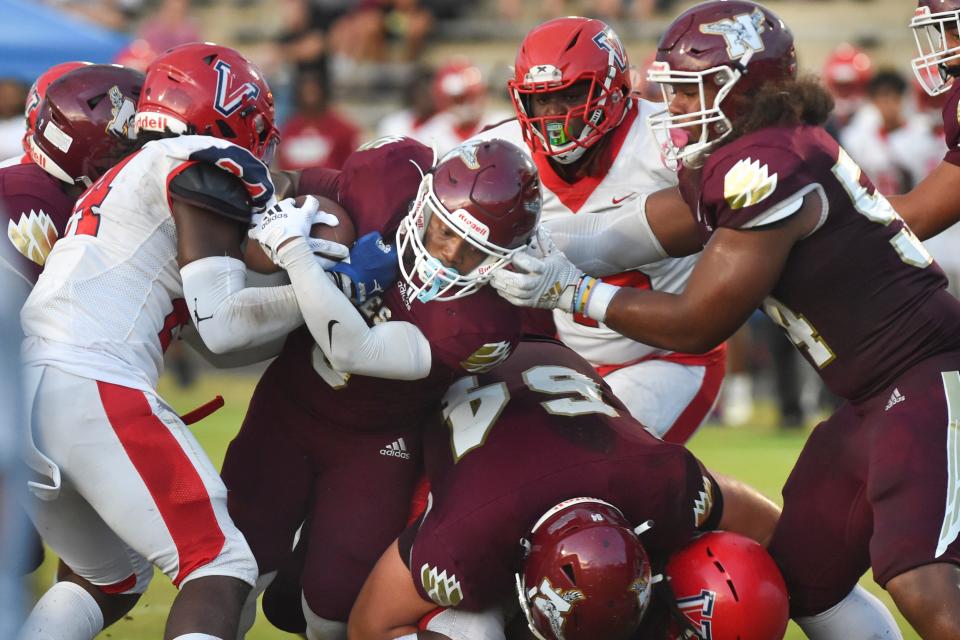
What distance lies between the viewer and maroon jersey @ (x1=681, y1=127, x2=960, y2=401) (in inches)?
140

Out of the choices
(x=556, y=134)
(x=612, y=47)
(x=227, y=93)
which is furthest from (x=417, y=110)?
(x=227, y=93)

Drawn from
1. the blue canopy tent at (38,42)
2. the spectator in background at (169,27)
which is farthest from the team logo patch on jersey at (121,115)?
the spectator in background at (169,27)

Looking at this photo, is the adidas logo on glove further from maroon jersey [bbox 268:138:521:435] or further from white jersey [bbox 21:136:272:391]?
white jersey [bbox 21:136:272:391]

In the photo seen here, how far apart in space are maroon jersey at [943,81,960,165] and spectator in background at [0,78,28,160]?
263 inches

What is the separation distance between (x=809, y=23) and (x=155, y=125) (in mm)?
10797

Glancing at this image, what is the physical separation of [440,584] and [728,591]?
77 cm

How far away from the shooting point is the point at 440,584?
361cm

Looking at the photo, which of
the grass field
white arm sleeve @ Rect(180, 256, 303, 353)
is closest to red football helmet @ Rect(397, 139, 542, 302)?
white arm sleeve @ Rect(180, 256, 303, 353)

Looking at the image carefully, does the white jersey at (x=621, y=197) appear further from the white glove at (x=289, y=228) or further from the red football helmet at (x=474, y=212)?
the white glove at (x=289, y=228)

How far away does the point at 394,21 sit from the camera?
13.7 m

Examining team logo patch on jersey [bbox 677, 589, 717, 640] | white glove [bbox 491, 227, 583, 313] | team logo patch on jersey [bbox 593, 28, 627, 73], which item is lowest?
team logo patch on jersey [bbox 677, 589, 717, 640]

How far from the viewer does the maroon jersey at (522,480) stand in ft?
11.9

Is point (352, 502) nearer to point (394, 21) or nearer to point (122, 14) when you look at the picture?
point (394, 21)

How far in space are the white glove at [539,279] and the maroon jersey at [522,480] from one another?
33 centimetres
